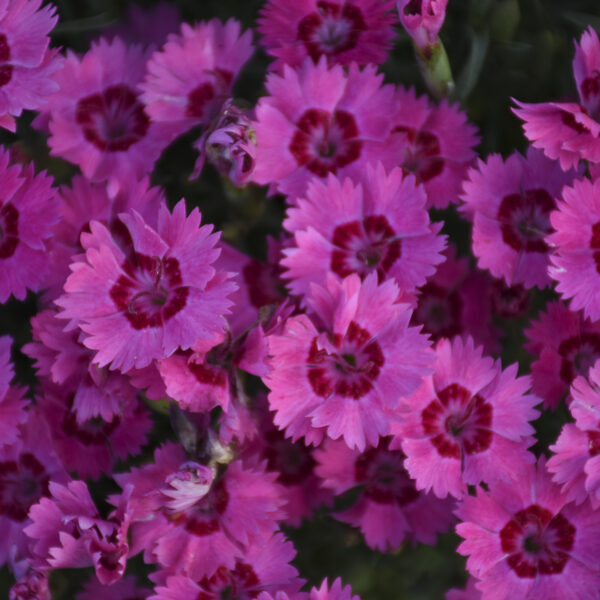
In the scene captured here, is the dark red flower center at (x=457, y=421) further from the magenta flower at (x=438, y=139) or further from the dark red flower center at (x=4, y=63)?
the dark red flower center at (x=4, y=63)

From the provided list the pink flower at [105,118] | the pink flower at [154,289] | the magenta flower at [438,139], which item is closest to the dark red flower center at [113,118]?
the pink flower at [105,118]

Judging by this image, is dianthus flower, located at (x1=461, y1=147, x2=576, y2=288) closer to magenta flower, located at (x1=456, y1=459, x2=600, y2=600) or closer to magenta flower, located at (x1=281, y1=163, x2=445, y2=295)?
magenta flower, located at (x1=281, y1=163, x2=445, y2=295)

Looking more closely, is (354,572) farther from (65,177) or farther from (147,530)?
(65,177)

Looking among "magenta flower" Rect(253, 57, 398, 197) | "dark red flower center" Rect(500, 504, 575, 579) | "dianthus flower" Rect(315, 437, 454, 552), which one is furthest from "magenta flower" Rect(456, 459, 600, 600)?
"magenta flower" Rect(253, 57, 398, 197)

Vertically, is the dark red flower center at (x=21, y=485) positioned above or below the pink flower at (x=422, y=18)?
below

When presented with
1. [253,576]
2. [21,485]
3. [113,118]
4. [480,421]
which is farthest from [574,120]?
[21,485]

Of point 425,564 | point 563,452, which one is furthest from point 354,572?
point 563,452
